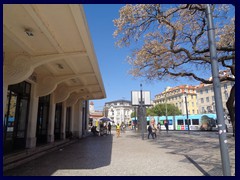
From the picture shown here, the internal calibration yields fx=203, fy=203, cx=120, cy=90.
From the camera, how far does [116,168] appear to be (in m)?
6.15

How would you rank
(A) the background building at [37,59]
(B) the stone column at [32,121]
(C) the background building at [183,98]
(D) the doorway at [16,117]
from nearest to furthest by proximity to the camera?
(A) the background building at [37,59] < (D) the doorway at [16,117] < (B) the stone column at [32,121] < (C) the background building at [183,98]

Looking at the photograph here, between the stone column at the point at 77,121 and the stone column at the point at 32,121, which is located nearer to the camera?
the stone column at the point at 32,121

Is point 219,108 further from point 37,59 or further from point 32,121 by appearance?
point 32,121

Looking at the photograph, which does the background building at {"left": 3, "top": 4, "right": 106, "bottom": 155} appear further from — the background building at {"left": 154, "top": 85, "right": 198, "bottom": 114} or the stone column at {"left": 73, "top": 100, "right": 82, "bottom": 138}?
the background building at {"left": 154, "top": 85, "right": 198, "bottom": 114}

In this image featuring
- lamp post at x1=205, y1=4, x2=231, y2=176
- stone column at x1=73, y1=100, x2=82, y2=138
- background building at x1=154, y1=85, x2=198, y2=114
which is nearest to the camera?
lamp post at x1=205, y1=4, x2=231, y2=176

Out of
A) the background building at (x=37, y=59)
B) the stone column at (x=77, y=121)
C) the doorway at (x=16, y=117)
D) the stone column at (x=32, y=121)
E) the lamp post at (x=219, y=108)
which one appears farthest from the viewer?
the stone column at (x=77, y=121)

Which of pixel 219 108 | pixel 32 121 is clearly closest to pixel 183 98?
pixel 32 121

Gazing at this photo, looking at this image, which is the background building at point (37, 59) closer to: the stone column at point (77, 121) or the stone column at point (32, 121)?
the stone column at point (32, 121)

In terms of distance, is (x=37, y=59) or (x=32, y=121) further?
(x=32, y=121)

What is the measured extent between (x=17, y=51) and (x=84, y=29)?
295 centimetres

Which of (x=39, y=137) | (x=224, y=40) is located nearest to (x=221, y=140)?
(x=224, y=40)

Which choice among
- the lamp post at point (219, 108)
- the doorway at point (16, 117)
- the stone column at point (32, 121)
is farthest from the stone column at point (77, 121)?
the lamp post at point (219, 108)

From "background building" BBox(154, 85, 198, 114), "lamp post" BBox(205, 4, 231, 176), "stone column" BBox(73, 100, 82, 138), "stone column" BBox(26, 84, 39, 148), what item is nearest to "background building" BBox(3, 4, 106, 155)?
"stone column" BBox(26, 84, 39, 148)

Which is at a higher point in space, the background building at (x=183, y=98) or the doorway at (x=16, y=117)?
the background building at (x=183, y=98)
